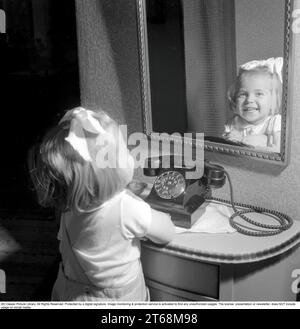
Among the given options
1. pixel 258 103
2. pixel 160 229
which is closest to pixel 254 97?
pixel 258 103

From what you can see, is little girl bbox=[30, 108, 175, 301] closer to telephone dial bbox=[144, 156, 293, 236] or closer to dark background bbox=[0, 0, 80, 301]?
telephone dial bbox=[144, 156, 293, 236]

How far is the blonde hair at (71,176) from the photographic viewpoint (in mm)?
1094

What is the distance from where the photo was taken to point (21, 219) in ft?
8.54

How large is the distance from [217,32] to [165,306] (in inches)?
27.8

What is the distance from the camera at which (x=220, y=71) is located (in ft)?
4.51

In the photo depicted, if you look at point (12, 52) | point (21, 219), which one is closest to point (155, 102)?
point (12, 52)

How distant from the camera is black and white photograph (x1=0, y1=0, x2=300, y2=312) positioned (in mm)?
1163

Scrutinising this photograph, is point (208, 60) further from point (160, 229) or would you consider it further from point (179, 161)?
point (160, 229)

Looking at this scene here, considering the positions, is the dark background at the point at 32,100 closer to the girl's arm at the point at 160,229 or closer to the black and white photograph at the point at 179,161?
the black and white photograph at the point at 179,161

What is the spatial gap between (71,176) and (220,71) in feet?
1.70

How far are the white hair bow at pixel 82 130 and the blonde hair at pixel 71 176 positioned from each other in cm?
1

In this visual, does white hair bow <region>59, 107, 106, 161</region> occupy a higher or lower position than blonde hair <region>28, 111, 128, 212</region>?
higher

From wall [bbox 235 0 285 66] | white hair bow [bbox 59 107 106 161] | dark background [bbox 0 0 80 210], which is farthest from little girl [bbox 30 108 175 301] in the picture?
dark background [bbox 0 0 80 210]

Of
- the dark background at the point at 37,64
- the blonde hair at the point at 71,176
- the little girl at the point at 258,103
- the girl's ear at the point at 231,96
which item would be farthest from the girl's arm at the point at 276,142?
the dark background at the point at 37,64
